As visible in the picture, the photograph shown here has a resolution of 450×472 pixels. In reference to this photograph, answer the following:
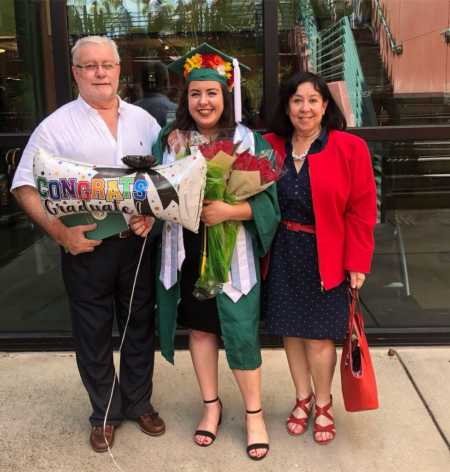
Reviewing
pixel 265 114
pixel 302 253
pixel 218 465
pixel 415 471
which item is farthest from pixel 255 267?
pixel 265 114

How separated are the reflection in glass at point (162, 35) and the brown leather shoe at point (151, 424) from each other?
5.98 ft

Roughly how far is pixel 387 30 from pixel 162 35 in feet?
4.61

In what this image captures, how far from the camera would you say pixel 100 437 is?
2.72m

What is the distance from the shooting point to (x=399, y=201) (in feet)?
13.2

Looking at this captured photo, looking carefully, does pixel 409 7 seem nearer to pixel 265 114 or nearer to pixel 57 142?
pixel 265 114

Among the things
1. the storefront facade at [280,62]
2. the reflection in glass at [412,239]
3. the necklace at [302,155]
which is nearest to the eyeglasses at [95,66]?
the necklace at [302,155]

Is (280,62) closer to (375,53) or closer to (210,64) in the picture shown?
(375,53)

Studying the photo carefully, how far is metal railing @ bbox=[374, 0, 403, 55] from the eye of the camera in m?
3.68

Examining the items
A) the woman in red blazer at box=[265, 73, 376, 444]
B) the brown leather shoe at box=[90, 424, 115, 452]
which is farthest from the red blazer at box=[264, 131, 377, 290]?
the brown leather shoe at box=[90, 424, 115, 452]

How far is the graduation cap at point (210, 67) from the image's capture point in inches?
96.4

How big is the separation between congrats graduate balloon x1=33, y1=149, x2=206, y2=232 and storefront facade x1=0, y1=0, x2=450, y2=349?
1552mm

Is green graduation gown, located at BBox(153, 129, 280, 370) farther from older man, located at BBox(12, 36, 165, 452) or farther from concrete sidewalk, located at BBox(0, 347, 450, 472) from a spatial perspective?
concrete sidewalk, located at BBox(0, 347, 450, 472)

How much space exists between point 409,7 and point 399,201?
4.03ft

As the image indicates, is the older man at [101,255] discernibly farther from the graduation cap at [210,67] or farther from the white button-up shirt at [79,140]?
A: the graduation cap at [210,67]
